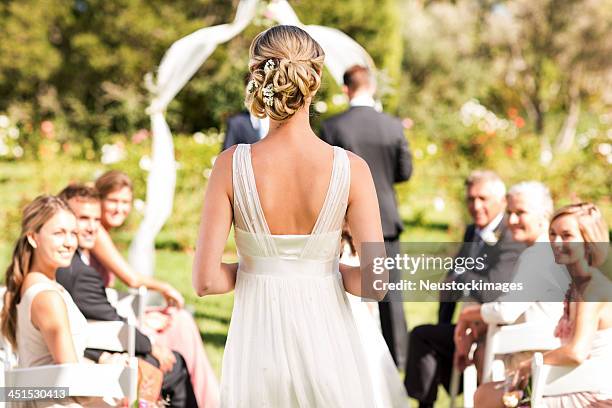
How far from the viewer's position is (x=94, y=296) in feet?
12.6

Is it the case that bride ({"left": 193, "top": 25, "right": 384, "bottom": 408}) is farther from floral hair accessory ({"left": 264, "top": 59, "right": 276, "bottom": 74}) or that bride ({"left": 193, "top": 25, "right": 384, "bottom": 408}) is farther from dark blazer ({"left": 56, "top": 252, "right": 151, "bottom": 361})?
dark blazer ({"left": 56, "top": 252, "right": 151, "bottom": 361})

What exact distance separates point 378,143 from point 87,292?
250 centimetres

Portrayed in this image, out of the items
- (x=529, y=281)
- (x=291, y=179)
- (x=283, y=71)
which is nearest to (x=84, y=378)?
(x=291, y=179)

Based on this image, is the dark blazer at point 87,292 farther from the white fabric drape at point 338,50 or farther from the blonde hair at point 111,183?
the white fabric drape at point 338,50

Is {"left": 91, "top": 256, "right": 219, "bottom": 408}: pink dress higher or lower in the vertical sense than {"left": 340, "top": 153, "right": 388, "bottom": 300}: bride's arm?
lower

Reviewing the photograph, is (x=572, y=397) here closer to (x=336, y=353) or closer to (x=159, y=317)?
(x=336, y=353)

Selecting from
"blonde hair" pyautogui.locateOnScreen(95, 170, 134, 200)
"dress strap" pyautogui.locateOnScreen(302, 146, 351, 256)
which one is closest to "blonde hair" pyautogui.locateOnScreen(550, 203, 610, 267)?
"dress strap" pyautogui.locateOnScreen(302, 146, 351, 256)

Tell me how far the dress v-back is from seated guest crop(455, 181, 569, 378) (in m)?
1.24

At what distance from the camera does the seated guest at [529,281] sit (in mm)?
3646

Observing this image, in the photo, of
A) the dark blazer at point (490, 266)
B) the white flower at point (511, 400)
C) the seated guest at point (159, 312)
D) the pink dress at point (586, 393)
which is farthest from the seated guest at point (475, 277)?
the seated guest at point (159, 312)

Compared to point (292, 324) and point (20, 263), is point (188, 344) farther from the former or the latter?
point (292, 324)

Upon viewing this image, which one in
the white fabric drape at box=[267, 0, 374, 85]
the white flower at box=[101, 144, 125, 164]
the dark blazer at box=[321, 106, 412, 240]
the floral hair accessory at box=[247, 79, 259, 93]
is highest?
the white fabric drape at box=[267, 0, 374, 85]

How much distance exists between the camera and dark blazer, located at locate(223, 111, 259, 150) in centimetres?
608

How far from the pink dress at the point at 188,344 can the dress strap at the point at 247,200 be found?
200 centimetres
